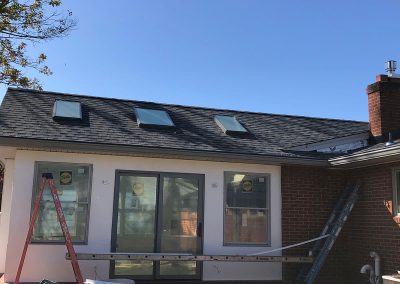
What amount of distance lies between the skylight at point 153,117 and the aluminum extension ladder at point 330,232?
387 cm

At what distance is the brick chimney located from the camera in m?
10.8

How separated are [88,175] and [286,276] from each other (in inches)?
175

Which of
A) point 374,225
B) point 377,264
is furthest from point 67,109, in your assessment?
point 377,264

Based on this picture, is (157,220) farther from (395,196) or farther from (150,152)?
(395,196)

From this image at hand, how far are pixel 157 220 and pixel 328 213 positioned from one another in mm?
3705

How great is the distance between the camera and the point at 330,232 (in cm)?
964

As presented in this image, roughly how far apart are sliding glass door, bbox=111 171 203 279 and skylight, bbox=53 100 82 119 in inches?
63.3

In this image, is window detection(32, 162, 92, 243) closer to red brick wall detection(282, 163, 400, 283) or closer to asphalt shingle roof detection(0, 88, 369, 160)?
asphalt shingle roof detection(0, 88, 369, 160)

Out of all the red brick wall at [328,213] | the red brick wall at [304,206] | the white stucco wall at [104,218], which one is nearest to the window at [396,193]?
the red brick wall at [328,213]

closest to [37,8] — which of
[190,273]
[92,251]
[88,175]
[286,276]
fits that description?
[88,175]

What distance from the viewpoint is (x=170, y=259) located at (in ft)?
27.8

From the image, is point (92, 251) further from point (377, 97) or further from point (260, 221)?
point (377, 97)

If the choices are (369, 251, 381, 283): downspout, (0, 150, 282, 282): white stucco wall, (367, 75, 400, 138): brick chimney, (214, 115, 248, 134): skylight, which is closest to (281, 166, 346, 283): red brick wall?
(0, 150, 282, 282): white stucco wall

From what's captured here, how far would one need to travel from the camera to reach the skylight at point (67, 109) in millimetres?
9344
